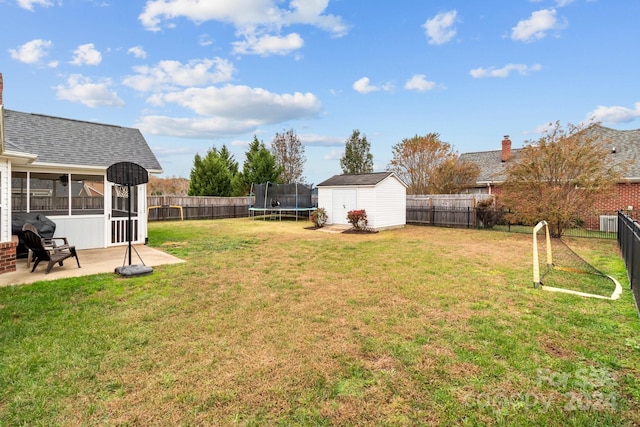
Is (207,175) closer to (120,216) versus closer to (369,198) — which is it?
(120,216)

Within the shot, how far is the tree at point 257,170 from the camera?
25266 millimetres

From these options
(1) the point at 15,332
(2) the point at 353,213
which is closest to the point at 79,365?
(1) the point at 15,332

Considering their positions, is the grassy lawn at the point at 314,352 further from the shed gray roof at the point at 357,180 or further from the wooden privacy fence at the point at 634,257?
the shed gray roof at the point at 357,180

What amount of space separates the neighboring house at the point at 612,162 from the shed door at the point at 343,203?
22.8ft

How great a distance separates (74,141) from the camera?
972 cm

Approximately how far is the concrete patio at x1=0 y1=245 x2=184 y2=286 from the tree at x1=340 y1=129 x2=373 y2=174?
93.1 ft

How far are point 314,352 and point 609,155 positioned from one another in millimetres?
19608

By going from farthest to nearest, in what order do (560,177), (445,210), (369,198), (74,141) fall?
1. (445,210)
2. (369,198)
3. (560,177)
4. (74,141)

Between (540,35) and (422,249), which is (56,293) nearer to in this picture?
(422,249)

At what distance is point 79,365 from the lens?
2865 mm

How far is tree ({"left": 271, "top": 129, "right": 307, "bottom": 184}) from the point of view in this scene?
3197 centimetres

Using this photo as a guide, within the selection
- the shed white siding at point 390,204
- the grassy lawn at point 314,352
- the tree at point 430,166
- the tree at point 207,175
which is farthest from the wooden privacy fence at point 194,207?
the grassy lawn at point 314,352

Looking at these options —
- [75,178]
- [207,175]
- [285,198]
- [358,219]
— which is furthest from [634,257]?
[207,175]

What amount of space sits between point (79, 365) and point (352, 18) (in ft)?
49.0
